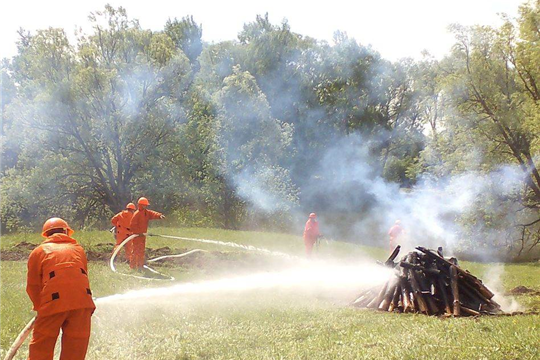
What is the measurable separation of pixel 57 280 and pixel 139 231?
9268mm

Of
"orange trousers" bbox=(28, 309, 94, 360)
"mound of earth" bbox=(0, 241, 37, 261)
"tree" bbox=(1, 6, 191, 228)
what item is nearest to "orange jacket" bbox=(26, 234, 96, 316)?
"orange trousers" bbox=(28, 309, 94, 360)

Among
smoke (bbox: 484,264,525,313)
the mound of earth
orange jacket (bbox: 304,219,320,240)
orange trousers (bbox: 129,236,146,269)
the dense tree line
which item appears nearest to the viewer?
smoke (bbox: 484,264,525,313)

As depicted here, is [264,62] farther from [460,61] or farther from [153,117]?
[460,61]

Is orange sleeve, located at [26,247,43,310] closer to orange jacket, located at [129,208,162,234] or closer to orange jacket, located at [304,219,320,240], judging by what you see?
orange jacket, located at [129,208,162,234]

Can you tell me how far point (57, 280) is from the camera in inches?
243

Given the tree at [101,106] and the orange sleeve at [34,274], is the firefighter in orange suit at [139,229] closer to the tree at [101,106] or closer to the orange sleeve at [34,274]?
the orange sleeve at [34,274]

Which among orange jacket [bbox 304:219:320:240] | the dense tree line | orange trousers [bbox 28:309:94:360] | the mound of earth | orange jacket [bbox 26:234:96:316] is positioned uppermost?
the dense tree line

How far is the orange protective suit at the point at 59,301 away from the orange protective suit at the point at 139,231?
894cm

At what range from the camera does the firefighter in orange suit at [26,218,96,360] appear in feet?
19.8

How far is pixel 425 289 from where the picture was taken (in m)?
12.0

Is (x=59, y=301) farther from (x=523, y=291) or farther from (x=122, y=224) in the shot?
(x=523, y=291)

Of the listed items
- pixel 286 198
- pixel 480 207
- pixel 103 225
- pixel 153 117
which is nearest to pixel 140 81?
pixel 153 117

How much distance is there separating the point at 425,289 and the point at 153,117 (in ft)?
85.6

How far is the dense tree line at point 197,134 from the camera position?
87.5ft
